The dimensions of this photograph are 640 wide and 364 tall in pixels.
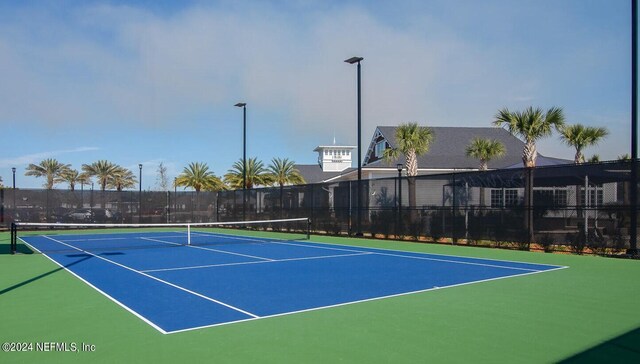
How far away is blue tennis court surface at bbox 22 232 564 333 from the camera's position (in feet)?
26.6

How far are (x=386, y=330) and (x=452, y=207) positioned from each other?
47.6ft

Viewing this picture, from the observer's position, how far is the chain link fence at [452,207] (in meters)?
15.7

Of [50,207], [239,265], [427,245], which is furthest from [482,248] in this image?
[50,207]

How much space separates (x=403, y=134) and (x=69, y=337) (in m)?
25.3

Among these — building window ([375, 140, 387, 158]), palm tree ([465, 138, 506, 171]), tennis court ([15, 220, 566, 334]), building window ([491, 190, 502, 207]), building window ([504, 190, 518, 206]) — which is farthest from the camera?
building window ([375, 140, 387, 158])

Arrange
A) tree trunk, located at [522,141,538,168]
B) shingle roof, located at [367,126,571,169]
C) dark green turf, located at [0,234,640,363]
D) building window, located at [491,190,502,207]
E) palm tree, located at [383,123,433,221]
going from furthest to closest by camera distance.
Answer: shingle roof, located at [367,126,571,169]
palm tree, located at [383,123,433,221]
tree trunk, located at [522,141,538,168]
building window, located at [491,190,502,207]
dark green turf, located at [0,234,640,363]

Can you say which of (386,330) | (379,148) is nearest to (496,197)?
(386,330)

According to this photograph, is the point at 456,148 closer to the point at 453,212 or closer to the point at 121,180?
the point at 453,212

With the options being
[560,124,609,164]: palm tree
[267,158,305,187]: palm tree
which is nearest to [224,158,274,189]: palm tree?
[267,158,305,187]: palm tree

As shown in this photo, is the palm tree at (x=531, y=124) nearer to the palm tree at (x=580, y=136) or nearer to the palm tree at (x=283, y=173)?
the palm tree at (x=580, y=136)

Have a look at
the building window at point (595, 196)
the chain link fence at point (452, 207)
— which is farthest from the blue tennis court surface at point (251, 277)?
the building window at point (595, 196)

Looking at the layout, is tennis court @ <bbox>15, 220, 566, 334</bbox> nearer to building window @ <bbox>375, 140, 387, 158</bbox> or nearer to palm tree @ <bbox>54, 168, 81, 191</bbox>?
building window @ <bbox>375, 140, 387, 158</bbox>

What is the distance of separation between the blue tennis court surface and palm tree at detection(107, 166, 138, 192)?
43.3 meters

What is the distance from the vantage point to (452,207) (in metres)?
20.6
